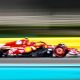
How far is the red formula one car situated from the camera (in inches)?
86.1

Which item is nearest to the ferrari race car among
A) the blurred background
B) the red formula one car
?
the red formula one car

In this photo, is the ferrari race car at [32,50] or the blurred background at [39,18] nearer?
the ferrari race car at [32,50]

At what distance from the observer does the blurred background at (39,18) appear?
2.40m

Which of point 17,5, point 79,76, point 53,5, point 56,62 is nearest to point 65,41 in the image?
point 56,62

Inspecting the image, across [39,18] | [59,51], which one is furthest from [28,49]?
[39,18]

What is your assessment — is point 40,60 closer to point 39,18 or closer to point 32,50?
point 32,50

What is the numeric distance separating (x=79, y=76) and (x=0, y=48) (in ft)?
2.45

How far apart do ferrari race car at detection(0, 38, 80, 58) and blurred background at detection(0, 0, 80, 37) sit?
16 cm

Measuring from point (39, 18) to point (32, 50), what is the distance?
44 centimetres

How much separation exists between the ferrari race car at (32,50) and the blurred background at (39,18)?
0.16 meters

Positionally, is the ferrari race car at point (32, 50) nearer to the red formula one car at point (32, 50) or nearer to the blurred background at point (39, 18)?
the red formula one car at point (32, 50)

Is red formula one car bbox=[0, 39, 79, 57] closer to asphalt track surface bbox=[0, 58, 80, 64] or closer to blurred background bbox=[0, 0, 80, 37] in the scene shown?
asphalt track surface bbox=[0, 58, 80, 64]

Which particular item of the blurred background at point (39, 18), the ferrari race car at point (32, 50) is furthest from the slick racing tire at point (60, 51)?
the blurred background at point (39, 18)

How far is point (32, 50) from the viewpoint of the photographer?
221 cm
